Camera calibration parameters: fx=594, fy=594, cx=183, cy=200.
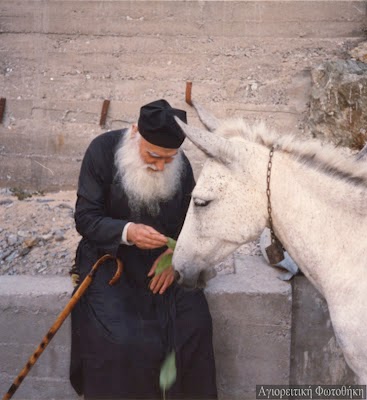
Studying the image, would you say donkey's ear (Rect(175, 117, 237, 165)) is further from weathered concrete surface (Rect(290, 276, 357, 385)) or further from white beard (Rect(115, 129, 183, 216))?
weathered concrete surface (Rect(290, 276, 357, 385))

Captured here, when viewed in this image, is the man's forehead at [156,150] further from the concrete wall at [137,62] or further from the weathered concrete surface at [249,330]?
the concrete wall at [137,62]

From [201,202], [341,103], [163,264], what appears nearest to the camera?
[201,202]

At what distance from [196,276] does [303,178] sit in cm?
75

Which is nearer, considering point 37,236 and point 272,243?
point 272,243

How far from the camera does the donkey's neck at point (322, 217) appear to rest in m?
2.68

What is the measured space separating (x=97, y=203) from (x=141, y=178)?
12.2 inches

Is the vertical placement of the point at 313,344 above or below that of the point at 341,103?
below

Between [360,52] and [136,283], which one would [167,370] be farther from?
[360,52]

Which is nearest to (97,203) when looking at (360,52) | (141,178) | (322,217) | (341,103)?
(141,178)

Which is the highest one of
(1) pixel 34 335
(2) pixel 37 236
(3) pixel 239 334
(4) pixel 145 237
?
(4) pixel 145 237

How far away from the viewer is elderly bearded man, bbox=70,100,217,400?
3.43 m

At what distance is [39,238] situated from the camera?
16.2ft

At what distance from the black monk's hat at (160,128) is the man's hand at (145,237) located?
0.53m

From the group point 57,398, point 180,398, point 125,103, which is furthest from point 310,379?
point 125,103
